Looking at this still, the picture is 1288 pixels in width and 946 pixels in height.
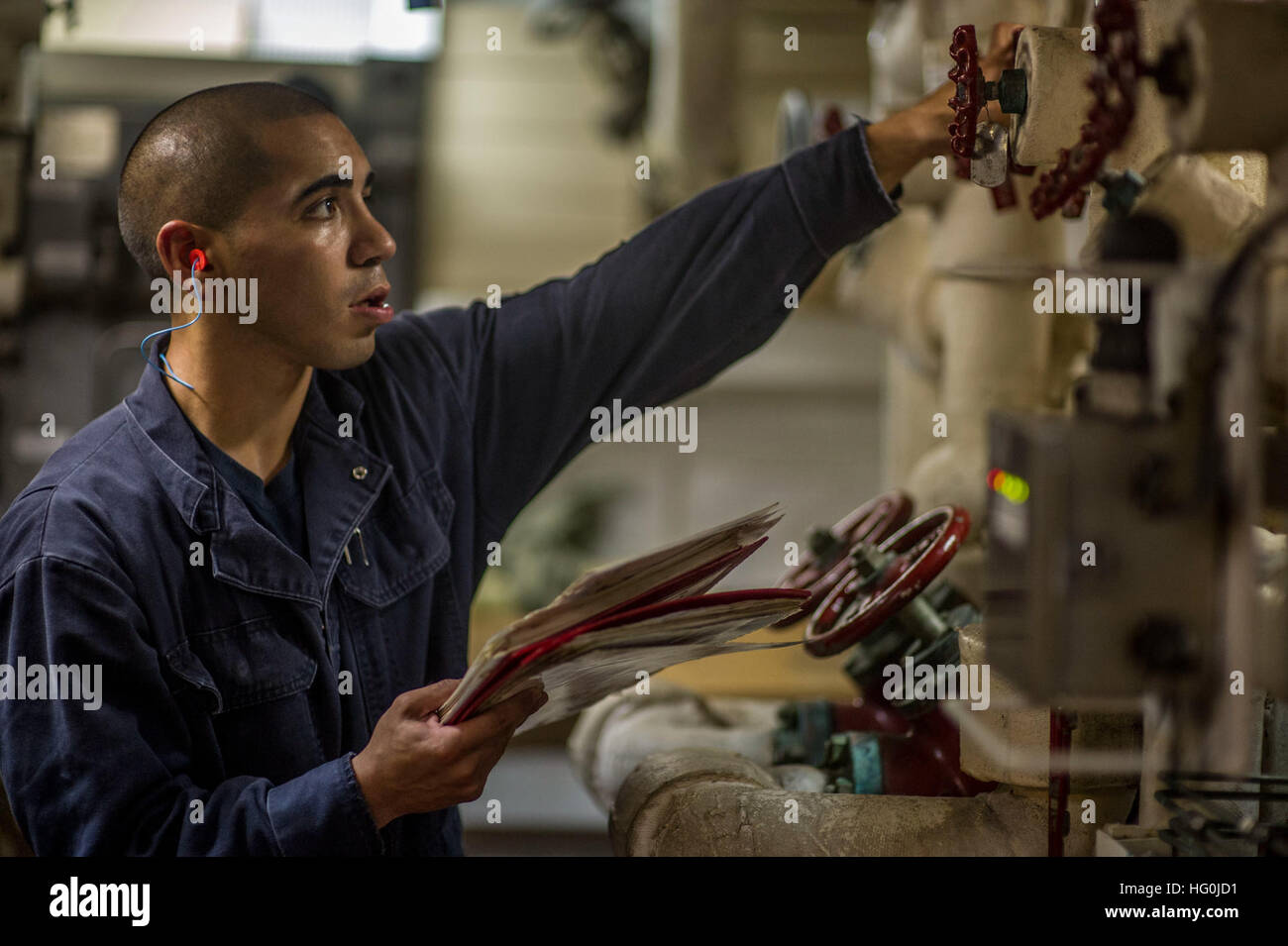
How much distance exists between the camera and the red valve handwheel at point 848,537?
1761mm

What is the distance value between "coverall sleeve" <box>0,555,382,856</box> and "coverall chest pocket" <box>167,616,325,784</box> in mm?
74

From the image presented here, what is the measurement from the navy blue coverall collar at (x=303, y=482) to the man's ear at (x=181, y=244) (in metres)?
0.12

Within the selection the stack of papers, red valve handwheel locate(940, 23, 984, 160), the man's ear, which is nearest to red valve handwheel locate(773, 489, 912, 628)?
the stack of papers

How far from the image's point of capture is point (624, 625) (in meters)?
1.11

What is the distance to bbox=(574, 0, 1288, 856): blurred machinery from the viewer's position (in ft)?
2.93

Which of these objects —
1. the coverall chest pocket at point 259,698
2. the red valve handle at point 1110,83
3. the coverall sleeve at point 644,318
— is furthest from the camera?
the coverall sleeve at point 644,318

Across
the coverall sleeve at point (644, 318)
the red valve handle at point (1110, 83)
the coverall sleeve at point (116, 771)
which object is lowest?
the coverall sleeve at point (116, 771)

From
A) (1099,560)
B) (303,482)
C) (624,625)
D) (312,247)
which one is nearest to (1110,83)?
(1099,560)

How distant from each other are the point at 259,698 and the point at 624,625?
1.58 feet

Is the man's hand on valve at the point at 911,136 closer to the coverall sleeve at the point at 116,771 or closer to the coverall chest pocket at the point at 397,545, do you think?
the coverall chest pocket at the point at 397,545

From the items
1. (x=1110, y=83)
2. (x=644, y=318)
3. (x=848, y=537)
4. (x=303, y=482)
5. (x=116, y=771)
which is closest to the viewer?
(x=1110, y=83)

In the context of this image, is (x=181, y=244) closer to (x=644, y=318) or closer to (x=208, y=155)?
(x=208, y=155)

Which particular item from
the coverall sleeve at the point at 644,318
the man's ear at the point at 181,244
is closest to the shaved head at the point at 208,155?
the man's ear at the point at 181,244
